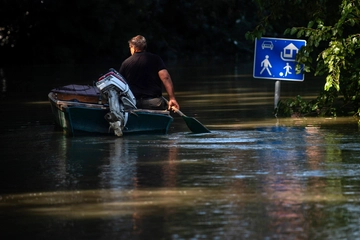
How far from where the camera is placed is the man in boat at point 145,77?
54.0 ft

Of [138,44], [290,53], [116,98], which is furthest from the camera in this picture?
[290,53]

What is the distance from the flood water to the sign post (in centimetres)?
87

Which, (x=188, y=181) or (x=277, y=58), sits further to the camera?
(x=277, y=58)

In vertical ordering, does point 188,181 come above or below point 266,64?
below

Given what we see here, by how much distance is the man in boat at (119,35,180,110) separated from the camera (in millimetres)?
16469

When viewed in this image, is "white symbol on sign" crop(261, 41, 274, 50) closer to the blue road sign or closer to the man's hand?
the blue road sign

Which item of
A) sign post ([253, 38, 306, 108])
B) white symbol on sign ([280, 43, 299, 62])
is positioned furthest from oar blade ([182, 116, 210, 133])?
white symbol on sign ([280, 43, 299, 62])

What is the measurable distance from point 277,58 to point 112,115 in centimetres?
469

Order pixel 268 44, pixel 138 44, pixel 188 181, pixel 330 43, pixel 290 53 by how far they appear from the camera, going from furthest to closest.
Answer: pixel 268 44
pixel 290 53
pixel 330 43
pixel 138 44
pixel 188 181

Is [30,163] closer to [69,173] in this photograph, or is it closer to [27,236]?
[69,173]

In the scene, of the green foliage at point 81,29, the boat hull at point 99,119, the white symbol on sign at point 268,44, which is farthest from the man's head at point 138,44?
the green foliage at point 81,29

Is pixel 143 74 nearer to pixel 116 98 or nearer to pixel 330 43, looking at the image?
pixel 116 98

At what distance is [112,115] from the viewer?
50.1 feet

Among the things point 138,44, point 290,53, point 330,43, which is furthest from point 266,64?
point 138,44
